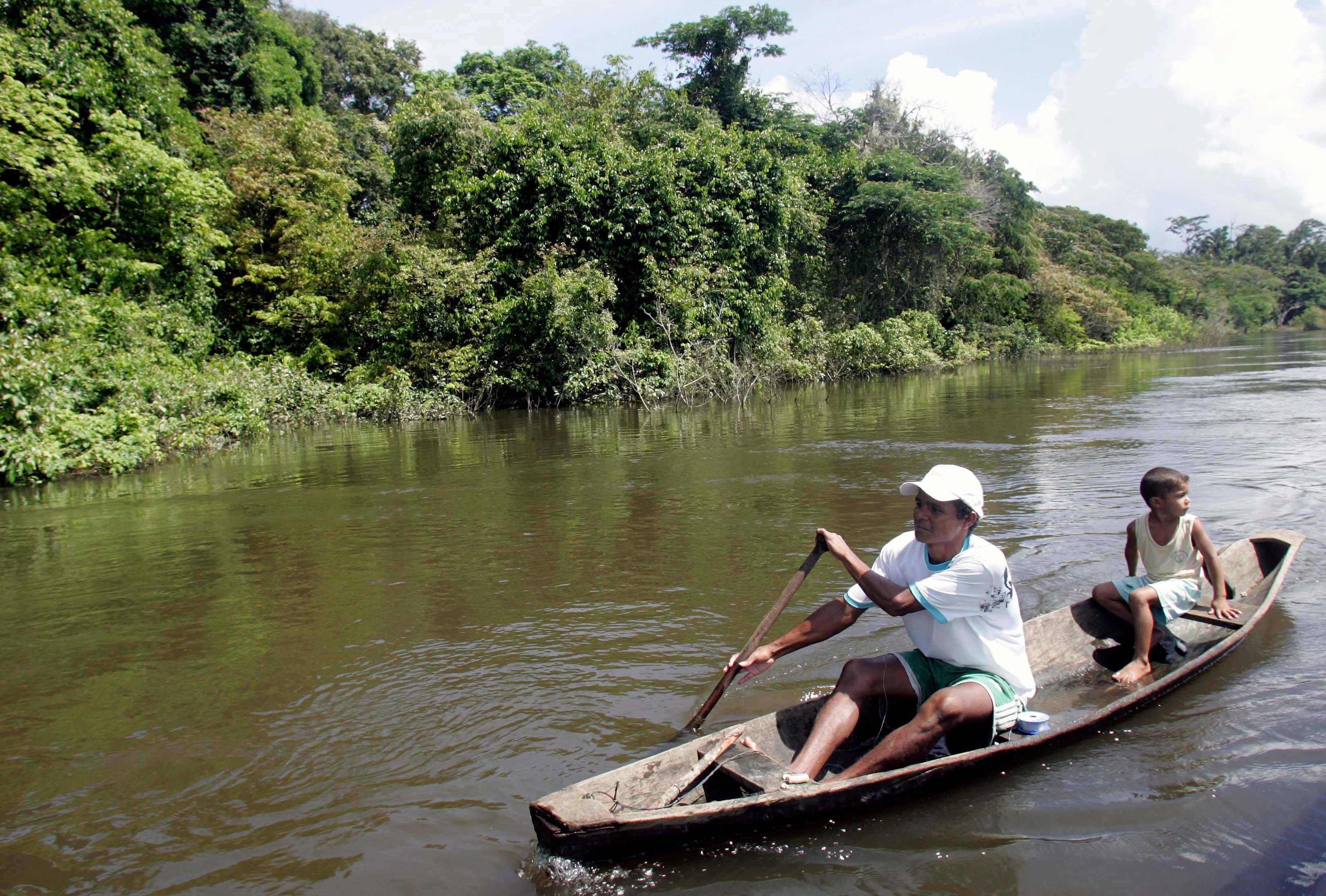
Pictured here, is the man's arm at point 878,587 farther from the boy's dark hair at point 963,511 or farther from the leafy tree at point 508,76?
the leafy tree at point 508,76

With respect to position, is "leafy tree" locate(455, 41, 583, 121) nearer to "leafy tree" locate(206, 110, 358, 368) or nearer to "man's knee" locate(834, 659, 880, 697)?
"leafy tree" locate(206, 110, 358, 368)

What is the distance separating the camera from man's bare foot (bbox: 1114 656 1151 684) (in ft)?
14.2

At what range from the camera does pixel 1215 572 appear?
4.71m

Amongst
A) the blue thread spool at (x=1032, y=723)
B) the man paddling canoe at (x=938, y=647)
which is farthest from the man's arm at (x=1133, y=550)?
the blue thread spool at (x=1032, y=723)

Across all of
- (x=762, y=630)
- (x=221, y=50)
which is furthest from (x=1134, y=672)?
(x=221, y=50)

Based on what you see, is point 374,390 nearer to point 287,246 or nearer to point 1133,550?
point 287,246

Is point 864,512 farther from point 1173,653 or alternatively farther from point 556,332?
point 556,332

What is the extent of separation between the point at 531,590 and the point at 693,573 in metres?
1.20

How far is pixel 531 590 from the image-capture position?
612cm

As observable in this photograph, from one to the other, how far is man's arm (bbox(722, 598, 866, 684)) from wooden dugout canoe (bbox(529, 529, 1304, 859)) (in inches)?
8.5

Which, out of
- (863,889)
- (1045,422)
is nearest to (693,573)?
(863,889)

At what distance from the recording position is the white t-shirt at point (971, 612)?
11.0 ft

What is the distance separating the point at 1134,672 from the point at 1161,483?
3.43 feet

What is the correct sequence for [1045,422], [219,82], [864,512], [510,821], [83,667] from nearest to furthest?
[510,821] → [83,667] → [864,512] → [1045,422] → [219,82]
